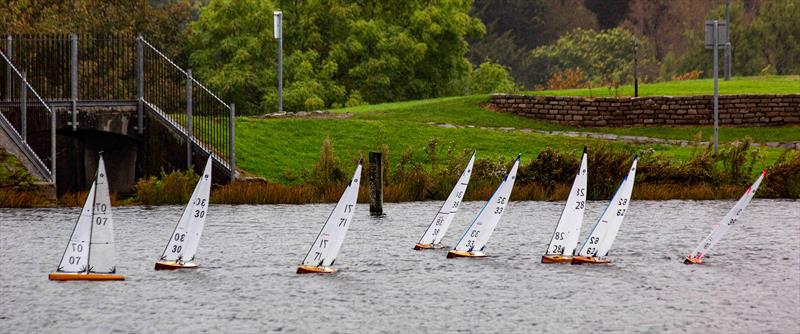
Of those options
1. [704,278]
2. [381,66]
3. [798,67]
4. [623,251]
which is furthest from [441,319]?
[798,67]

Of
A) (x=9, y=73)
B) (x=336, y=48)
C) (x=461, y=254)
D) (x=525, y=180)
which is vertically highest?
(x=336, y=48)

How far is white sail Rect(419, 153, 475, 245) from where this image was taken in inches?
1226

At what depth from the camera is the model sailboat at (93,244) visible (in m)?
25.8

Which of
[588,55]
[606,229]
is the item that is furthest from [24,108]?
[588,55]

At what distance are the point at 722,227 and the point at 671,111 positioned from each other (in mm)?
28094

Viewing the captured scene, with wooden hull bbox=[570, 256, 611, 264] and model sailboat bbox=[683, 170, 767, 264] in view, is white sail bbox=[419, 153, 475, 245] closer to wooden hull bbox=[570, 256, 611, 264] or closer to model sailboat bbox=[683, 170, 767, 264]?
wooden hull bbox=[570, 256, 611, 264]

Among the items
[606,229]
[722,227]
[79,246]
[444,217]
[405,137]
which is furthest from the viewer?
[405,137]

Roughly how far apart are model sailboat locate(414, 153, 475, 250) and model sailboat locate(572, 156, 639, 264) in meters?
2.42

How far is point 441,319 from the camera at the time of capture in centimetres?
2522

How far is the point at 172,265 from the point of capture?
29.9m

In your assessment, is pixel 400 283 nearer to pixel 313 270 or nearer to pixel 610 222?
pixel 313 270

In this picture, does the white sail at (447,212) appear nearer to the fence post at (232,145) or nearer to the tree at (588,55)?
the fence post at (232,145)

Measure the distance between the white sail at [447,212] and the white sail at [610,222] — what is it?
2467mm

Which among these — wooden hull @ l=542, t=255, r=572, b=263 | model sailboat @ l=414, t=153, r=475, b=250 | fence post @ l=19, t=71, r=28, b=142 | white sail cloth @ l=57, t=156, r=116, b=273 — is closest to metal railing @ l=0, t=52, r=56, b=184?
fence post @ l=19, t=71, r=28, b=142
